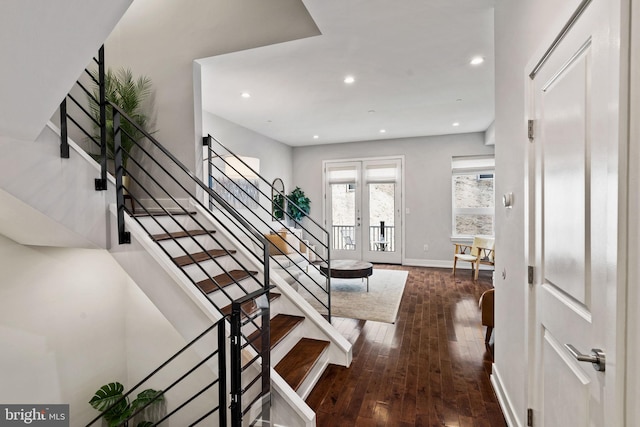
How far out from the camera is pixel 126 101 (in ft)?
10.2

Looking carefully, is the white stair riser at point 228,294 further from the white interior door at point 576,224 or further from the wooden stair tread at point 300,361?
the white interior door at point 576,224

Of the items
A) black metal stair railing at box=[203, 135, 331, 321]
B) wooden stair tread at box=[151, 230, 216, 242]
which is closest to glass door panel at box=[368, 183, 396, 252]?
black metal stair railing at box=[203, 135, 331, 321]

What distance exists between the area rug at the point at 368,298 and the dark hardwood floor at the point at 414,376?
191 millimetres

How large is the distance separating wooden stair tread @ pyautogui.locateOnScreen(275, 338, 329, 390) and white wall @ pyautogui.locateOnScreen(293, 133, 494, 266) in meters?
4.76

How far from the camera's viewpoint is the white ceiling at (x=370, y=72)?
2471 millimetres

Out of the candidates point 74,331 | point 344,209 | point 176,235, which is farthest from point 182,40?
point 344,209

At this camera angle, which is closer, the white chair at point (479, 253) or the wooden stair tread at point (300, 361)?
the wooden stair tread at point (300, 361)

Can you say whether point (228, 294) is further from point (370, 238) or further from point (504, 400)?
point (370, 238)

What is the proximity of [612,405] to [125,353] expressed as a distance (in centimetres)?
344

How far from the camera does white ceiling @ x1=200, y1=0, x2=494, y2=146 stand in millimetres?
2471

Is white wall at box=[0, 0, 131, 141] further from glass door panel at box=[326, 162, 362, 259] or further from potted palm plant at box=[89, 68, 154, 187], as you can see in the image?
glass door panel at box=[326, 162, 362, 259]

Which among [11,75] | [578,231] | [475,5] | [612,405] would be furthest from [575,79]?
[11,75]

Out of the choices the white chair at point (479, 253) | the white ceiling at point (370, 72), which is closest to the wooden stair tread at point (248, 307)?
the white ceiling at point (370, 72)

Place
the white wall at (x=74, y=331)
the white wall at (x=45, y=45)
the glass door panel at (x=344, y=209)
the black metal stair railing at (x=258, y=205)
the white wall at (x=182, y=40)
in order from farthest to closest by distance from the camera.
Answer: the glass door panel at (x=344, y=209), the black metal stair railing at (x=258, y=205), the white wall at (x=182, y=40), the white wall at (x=74, y=331), the white wall at (x=45, y=45)
